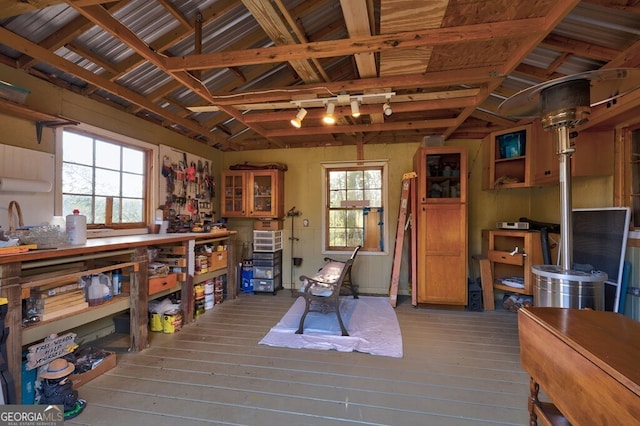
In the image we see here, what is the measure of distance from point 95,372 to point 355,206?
365 cm

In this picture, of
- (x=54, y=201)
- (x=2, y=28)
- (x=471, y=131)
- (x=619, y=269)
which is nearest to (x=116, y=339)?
(x=54, y=201)

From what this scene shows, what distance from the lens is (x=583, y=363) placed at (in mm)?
926

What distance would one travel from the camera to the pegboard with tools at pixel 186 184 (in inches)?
144

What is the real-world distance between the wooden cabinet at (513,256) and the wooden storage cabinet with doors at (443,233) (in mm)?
463

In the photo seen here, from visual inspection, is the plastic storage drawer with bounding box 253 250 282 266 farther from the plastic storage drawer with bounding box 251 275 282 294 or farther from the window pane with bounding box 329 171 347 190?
the window pane with bounding box 329 171 347 190

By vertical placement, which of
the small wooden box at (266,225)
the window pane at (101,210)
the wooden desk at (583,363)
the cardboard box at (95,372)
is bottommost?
the cardboard box at (95,372)

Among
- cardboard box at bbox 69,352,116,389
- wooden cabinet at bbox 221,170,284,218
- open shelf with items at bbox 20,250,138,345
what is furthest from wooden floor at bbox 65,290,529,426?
wooden cabinet at bbox 221,170,284,218

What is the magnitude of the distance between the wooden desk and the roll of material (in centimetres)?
336

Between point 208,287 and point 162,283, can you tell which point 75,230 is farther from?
point 208,287

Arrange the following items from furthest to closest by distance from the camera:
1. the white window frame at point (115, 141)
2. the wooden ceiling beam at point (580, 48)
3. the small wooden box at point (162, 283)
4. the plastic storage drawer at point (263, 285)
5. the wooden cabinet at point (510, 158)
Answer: the plastic storage drawer at point (263, 285) < the wooden cabinet at point (510, 158) < the small wooden box at point (162, 283) < the white window frame at point (115, 141) < the wooden ceiling beam at point (580, 48)

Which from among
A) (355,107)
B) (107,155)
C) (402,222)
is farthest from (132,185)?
(402,222)

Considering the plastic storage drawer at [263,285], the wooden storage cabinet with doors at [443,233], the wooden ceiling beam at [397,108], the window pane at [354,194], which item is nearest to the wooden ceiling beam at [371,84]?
the wooden ceiling beam at [397,108]

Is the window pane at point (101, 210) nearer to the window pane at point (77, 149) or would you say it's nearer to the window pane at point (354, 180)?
the window pane at point (77, 149)

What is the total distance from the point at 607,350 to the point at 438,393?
1.31 m
